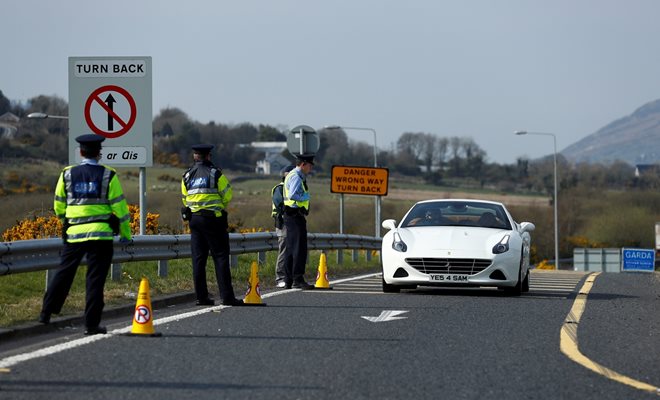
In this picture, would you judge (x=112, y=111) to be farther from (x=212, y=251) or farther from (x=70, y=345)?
(x=70, y=345)

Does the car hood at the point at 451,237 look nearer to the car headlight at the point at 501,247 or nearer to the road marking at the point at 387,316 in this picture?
the car headlight at the point at 501,247

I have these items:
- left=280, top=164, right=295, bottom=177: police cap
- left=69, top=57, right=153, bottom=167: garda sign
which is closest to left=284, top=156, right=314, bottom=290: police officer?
left=280, top=164, right=295, bottom=177: police cap

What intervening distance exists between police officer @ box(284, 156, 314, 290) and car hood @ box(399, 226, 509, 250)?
1.42 m

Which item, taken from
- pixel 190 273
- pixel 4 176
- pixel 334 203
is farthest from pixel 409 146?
pixel 190 273

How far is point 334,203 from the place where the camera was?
75438 millimetres

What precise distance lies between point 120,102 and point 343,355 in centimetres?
786

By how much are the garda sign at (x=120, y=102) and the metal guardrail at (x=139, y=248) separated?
1182mm

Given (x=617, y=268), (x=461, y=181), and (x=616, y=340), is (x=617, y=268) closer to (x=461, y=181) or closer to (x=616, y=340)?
(x=461, y=181)

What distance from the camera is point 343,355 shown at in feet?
30.4

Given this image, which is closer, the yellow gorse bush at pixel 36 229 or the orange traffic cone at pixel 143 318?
the orange traffic cone at pixel 143 318

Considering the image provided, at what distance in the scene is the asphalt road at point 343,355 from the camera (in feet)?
24.8

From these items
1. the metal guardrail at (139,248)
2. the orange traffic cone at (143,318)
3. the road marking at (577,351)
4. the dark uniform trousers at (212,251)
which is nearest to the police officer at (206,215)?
the dark uniform trousers at (212,251)

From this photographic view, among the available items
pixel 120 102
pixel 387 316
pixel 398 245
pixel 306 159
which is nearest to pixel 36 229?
pixel 120 102

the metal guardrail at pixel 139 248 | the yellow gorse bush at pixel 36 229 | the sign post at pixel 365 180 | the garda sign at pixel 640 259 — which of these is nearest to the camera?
the metal guardrail at pixel 139 248
